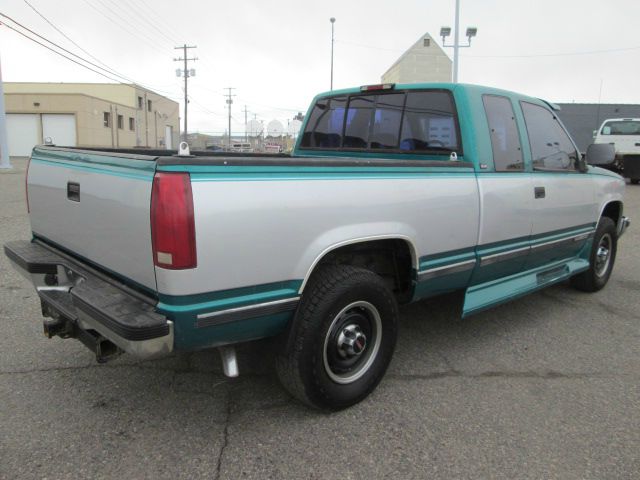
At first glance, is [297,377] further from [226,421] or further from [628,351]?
[628,351]

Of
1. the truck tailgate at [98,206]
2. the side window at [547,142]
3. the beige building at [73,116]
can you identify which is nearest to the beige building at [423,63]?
the beige building at [73,116]

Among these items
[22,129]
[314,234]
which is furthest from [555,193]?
[22,129]

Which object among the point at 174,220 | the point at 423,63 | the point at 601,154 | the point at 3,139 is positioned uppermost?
the point at 423,63

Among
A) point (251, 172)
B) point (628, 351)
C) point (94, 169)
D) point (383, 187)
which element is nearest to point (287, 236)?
point (251, 172)

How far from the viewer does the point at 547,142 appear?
4469 mm

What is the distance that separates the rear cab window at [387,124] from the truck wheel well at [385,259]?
0.94m

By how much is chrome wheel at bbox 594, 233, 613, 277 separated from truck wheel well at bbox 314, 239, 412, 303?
3.13m

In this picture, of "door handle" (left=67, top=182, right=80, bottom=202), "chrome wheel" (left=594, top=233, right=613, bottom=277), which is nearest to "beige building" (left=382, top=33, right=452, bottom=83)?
"chrome wheel" (left=594, top=233, right=613, bottom=277)

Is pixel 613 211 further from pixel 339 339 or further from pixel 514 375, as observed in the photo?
pixel 339 339

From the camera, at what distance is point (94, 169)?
2676mm

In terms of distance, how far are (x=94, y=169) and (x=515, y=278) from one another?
3243 mm

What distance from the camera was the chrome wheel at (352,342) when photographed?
2.87m

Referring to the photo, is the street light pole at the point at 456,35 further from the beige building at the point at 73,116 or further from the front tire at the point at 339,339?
the beige building at the point at 73,116

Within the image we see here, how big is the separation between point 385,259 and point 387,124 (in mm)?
1358
